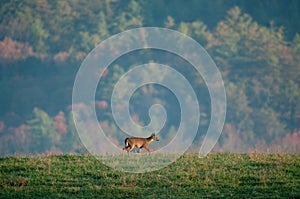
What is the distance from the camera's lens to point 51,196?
59.0 ft

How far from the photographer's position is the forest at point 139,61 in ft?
225

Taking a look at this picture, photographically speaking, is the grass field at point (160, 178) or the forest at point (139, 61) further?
the forest at point (139, 61)

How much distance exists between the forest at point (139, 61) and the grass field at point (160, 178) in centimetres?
3868

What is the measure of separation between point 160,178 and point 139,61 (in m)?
63.6

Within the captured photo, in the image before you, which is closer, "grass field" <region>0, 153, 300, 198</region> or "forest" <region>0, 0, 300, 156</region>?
"grass field" <region>0, 153, 300, 198</region>

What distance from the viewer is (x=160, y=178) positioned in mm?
19406

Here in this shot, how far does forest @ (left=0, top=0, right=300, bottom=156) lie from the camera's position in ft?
225

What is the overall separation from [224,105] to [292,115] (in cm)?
858

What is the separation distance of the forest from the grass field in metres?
38.7

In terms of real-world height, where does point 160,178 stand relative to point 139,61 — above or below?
below

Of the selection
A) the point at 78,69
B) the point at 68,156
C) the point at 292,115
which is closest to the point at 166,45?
the point at 78,69

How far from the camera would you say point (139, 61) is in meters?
82.7

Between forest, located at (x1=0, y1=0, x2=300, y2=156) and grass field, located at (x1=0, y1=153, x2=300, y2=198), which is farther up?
forest, located at (x1=0, y1=0, x2=300, y2=156)

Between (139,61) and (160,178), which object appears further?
(139,61)
